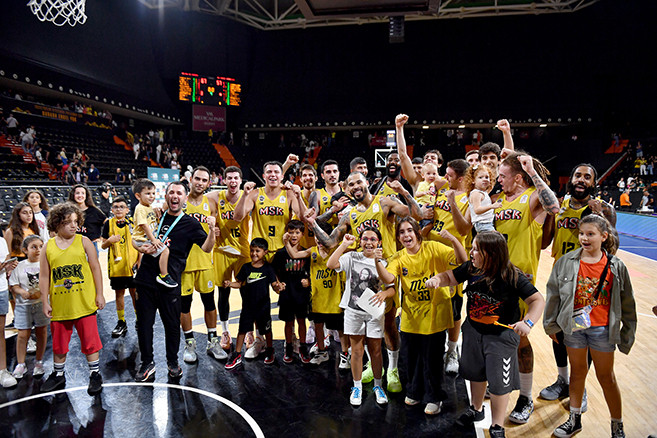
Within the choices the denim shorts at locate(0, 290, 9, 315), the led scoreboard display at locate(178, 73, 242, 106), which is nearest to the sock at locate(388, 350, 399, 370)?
the denim shorts at locate(0, 290, 9, 315)

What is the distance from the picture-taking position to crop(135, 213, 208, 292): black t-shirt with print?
4086mm

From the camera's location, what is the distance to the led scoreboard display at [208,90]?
882 inches

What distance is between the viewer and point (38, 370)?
4.25m

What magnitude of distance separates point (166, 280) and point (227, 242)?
1053 mm

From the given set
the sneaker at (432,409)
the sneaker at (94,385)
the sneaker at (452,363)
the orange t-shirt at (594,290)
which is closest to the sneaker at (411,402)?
the sneaker at (432,409)

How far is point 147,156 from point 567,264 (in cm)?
2104

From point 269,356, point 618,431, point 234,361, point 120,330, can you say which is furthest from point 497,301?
point 120,330

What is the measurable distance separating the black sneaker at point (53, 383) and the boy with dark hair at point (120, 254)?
4.38ft

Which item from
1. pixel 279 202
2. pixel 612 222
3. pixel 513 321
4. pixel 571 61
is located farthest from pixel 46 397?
pixel 571 61

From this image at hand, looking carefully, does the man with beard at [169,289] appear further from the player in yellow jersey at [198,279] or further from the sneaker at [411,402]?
the sneaker at [411,402]

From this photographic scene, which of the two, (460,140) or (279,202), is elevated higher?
(460,140)

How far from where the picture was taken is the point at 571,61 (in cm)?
Result: 2197

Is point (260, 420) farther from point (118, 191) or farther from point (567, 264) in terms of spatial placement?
point (118, 191)

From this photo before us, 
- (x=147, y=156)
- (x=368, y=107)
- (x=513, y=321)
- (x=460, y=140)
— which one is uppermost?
(x=368, y=107)
